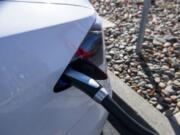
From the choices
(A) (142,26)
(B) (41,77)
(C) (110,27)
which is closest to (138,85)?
(A) (142,26)

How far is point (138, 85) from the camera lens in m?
3.16

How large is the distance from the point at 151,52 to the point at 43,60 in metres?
2.53

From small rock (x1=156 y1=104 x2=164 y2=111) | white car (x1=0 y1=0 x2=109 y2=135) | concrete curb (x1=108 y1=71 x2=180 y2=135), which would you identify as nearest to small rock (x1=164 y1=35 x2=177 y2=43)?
concrete curb (x1=108 y1=71 x2=180 y2=135)

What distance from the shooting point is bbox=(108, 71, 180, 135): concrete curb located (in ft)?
8.46

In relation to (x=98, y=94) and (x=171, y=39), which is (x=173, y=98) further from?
(x=98, y=94)

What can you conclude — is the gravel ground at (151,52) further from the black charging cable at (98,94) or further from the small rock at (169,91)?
the black charging cable at (98,94)

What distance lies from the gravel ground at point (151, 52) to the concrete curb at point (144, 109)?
0.11 metres

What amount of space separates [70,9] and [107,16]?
3.11 m

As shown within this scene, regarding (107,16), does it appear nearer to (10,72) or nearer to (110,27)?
(110,27)

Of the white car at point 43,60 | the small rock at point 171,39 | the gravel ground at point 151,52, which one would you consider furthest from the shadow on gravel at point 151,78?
the white car at point 43,60

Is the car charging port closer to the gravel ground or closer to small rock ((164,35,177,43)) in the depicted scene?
the gravel ground

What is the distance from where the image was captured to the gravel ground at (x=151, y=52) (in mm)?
3047

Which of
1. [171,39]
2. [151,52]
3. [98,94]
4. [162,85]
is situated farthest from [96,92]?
[171,39]

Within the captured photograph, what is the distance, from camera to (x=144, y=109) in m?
2.78
